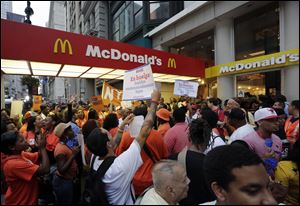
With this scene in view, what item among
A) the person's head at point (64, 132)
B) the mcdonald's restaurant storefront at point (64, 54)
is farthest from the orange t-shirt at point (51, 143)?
the mcdonald's restaurant storefront at point (64, 54)

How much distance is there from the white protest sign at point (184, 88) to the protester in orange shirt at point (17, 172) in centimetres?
546

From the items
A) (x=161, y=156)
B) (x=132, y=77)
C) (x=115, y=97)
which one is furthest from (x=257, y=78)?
(x=161, y=156)

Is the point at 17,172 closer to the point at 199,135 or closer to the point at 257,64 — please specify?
the point at 199,135

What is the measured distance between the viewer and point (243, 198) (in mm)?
1571

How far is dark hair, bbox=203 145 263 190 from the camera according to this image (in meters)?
1.68

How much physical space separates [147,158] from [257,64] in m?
9.21

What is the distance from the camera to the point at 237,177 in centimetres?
163

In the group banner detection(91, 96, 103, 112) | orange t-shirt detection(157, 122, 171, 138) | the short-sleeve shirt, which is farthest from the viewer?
banner detection(91, 96, 103, 112)

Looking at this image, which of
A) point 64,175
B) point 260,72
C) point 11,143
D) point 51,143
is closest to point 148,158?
point 64,175

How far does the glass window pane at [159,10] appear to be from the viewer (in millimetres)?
18934

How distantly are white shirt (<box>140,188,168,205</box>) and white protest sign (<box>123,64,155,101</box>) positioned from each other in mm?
2032

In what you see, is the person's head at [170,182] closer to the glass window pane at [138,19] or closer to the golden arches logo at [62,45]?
the golden arches logo at [62,45]

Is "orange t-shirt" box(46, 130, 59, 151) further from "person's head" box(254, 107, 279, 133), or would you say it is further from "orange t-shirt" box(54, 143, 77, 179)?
"person's head" box(254, 107, 279, 133)

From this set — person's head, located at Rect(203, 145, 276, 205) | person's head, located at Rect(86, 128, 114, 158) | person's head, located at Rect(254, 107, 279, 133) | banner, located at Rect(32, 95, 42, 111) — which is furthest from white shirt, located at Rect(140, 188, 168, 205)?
banner, located at Rect(32, 95, 42, 111)
